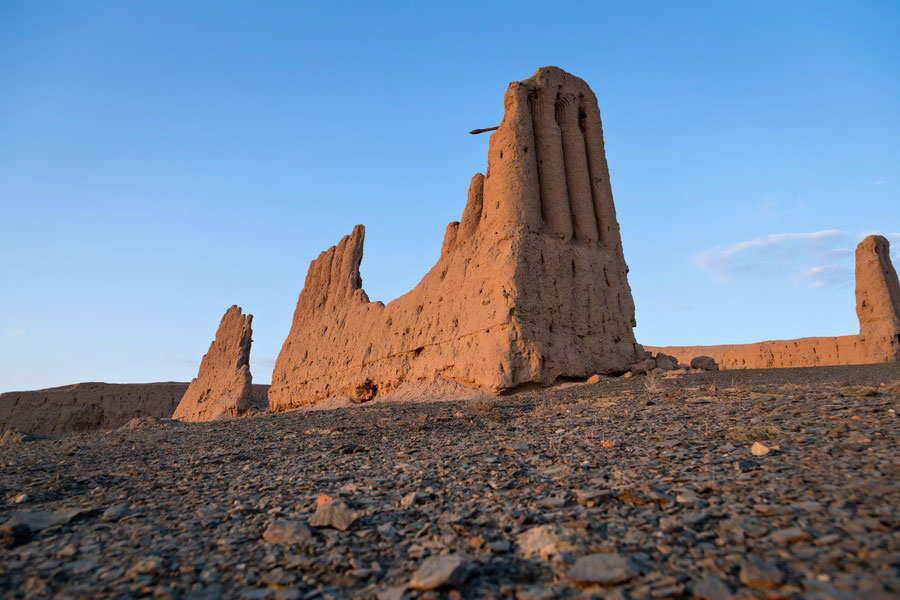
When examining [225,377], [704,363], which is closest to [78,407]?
[225,377]

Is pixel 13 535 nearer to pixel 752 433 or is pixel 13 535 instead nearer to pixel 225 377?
pixel 752 433

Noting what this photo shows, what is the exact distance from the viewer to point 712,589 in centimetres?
238

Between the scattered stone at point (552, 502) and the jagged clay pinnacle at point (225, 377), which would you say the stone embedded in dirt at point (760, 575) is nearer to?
the scattered stone at point (552, 502)

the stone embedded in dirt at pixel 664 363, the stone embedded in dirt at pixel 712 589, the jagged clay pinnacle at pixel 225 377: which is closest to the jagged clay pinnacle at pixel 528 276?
the stone embedded in dirt at pixel 664 363

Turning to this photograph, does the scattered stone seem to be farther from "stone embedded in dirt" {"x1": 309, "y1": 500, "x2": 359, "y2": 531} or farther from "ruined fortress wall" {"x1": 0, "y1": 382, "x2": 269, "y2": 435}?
"ruined fortress wall" {"x1": 0, "y1": 382, "x2": 269, "y2": 435}

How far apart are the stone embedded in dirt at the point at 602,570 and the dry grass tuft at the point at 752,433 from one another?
10.3 feet

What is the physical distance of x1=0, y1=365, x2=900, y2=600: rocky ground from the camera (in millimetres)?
2646

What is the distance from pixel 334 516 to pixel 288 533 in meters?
0.33

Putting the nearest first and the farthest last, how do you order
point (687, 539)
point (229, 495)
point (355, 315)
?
point (687, 539) < point (229, 495) < point (355, 315)

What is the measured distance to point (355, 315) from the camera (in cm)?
2281

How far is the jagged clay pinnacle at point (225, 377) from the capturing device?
2777 cm

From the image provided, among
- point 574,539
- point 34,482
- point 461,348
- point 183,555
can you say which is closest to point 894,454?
point 574,539

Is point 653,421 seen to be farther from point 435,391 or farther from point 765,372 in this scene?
point 435,391

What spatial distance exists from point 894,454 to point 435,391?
12.4 meters
